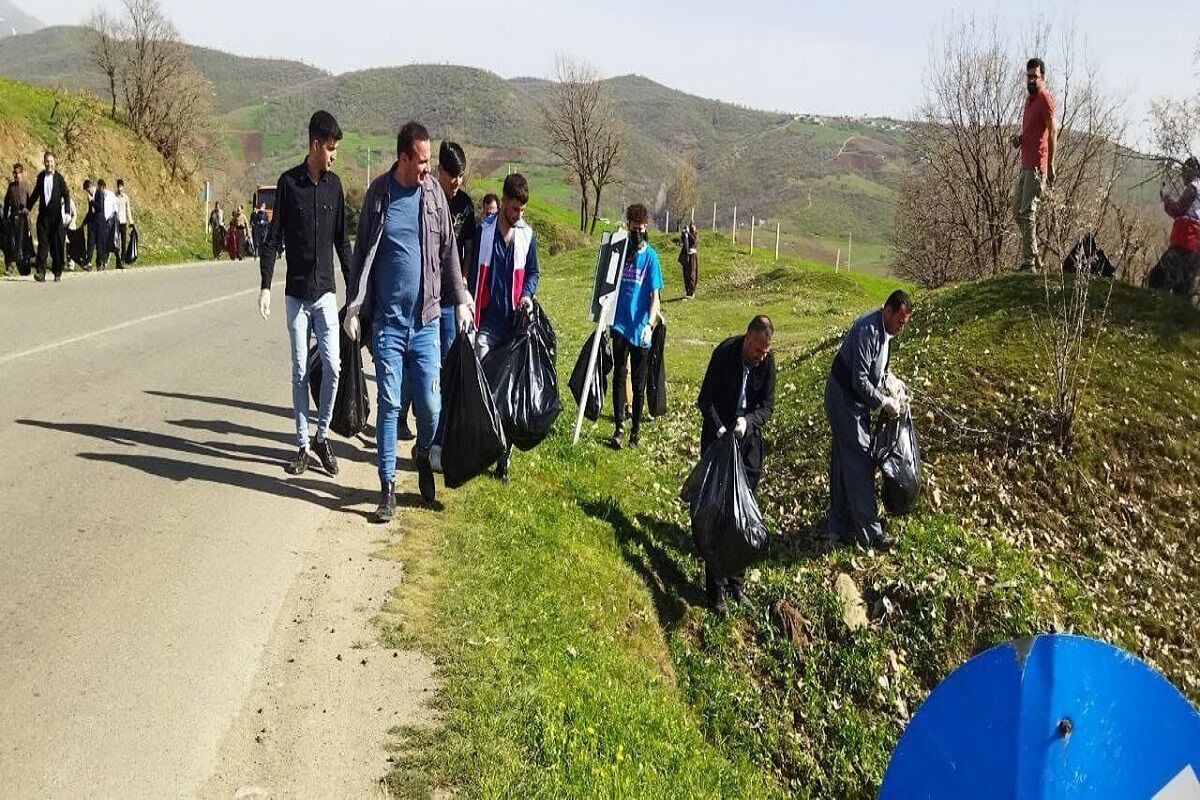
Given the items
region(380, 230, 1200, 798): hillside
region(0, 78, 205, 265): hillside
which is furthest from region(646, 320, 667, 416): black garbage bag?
region(0, 78, 205, 265): hillside

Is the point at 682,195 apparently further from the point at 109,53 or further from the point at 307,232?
the point at 307,232

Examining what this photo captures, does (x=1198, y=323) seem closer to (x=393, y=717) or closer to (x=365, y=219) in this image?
(x=365, y=219)

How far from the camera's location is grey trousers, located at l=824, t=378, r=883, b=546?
7.70 meters

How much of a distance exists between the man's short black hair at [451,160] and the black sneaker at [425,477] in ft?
6.86

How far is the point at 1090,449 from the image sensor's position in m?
9.00

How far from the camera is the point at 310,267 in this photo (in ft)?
22.1

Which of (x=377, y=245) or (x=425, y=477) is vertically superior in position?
(x=377, y=245)

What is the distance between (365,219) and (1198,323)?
9198 mm

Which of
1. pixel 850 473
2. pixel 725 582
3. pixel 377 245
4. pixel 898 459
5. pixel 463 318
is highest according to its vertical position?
pixel 377 245

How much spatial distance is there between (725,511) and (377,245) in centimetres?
285

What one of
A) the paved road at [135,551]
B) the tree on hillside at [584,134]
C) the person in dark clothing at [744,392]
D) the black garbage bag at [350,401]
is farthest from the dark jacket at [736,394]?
the tree on hillside at [584,134]

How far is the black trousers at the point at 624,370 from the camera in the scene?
933cm

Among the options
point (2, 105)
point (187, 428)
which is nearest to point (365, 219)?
point (187, 428)

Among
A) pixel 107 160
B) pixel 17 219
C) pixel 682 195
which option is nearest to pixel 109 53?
pixel 107 160
